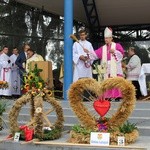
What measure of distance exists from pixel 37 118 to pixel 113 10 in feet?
34.0

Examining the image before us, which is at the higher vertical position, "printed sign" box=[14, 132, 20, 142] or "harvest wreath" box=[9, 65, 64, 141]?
"harvest wreath" box=[9, 65, 64, 141]

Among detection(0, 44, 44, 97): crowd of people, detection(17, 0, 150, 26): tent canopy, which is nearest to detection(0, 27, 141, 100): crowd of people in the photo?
detection(0, 44, 44, 97): crowd of people

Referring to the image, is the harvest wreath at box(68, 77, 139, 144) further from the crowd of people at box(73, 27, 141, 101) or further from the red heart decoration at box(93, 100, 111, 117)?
the crowd of people at box(73, 27, 141, 101)

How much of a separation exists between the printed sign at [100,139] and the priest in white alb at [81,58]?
3752mm

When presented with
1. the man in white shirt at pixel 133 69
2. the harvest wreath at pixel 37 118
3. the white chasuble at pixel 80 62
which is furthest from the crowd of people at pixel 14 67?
the harvest wreath at pixel 37 118

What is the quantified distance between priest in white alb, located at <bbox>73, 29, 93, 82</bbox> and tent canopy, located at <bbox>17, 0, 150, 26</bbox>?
5164 mm

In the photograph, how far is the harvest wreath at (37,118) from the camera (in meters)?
6.00

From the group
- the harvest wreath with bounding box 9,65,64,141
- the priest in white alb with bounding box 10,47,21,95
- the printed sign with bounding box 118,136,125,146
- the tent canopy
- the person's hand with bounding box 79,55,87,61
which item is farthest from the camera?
the tent canopy

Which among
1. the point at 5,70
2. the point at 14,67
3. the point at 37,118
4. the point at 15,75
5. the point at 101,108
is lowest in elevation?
the point at 37,118

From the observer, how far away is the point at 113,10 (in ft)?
51.4

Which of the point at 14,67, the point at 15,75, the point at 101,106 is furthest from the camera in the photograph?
the point at 15,75

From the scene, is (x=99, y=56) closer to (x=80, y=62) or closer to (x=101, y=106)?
(x=80, y=62)

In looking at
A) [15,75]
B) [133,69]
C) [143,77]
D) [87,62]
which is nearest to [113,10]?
[133,69]

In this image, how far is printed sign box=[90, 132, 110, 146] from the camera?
18.3 ft
